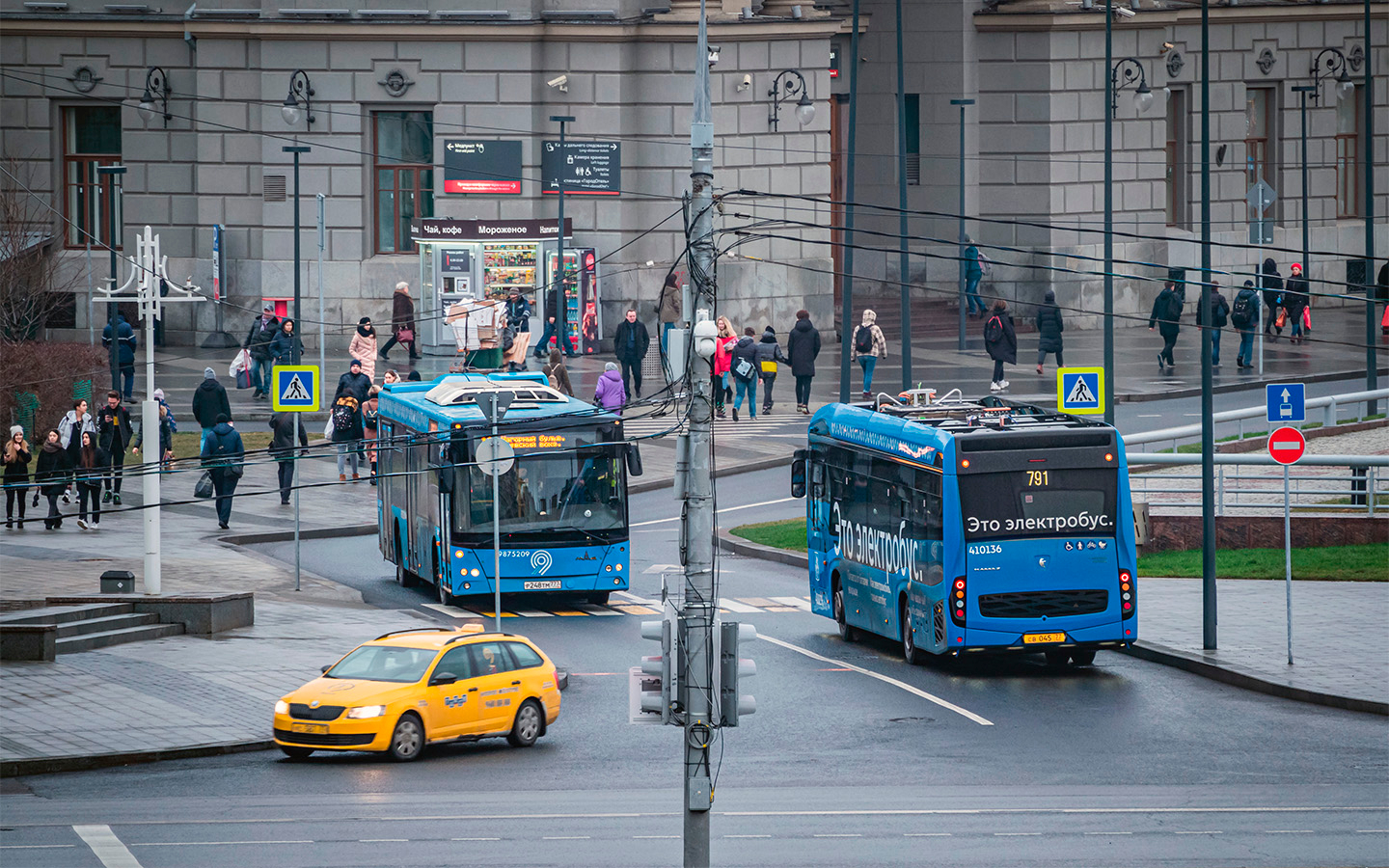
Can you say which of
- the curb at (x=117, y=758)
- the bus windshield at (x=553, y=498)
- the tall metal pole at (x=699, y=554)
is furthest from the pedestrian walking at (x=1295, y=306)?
the tall metal pole at (x=699, y=554)

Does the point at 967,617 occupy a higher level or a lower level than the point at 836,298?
lower

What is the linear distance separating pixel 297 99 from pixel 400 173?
10.6ft

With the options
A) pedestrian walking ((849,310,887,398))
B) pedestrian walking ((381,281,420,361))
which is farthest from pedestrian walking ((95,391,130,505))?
pedestrian walking ((849,310,887,398))

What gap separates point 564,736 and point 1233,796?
22.9 feet

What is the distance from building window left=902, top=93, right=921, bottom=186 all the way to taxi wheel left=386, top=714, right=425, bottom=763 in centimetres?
4086

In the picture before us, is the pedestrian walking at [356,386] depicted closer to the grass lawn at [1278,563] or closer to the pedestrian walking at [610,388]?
the pedestrian walking at [610,388]

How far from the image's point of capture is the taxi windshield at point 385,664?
63.7 feet

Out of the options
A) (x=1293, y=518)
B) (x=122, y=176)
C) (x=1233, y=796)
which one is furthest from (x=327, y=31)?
(x=1233, y=796)

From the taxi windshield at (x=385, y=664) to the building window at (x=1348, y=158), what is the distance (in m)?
50.8

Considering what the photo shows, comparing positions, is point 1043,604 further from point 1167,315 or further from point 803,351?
point 1167,315

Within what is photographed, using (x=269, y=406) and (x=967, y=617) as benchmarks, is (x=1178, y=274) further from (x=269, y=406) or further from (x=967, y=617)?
(x=967, y=617)

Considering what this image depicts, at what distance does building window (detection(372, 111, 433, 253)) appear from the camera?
1934 inches

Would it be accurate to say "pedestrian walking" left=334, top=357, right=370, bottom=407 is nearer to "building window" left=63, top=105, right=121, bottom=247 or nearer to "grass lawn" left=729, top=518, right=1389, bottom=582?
"grass lawn" left=729, top=518, right=1389, bottom=582

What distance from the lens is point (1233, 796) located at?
1700cm
